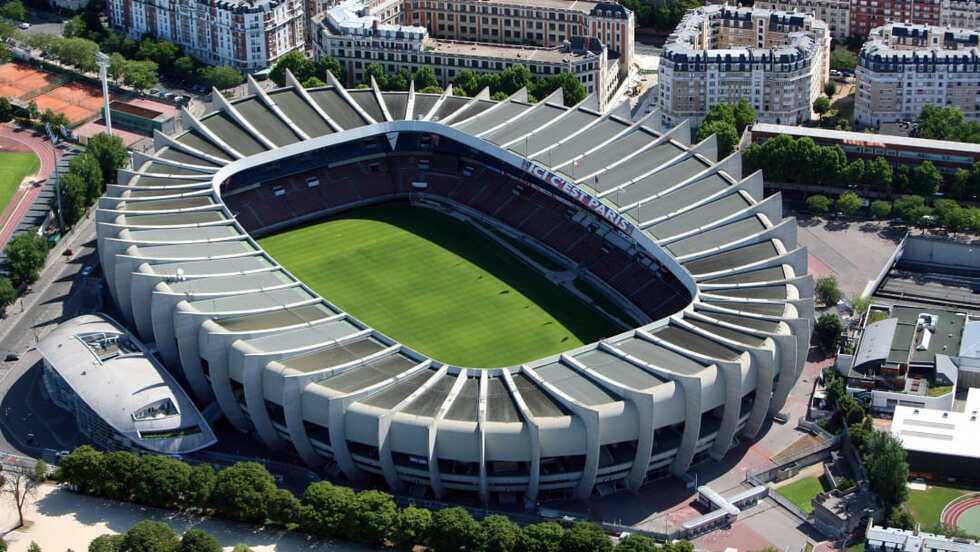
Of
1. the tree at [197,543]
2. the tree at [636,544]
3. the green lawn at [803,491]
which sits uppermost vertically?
the tree at [197,543]

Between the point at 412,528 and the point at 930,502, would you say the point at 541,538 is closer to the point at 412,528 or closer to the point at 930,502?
the point at 412,528

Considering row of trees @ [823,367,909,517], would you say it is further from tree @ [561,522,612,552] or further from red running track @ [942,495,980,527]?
tree @ [561,522,612,552]

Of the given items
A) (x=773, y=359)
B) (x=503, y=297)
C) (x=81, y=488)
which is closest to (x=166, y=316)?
(x=81, y=488)

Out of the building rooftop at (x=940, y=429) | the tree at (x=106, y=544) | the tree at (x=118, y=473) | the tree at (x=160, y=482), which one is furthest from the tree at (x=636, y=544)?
the tree at (x=118, y=473)

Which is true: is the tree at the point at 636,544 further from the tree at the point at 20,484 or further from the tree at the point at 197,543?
the tree at the point at 20,484

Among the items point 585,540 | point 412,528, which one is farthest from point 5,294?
point 585,540
